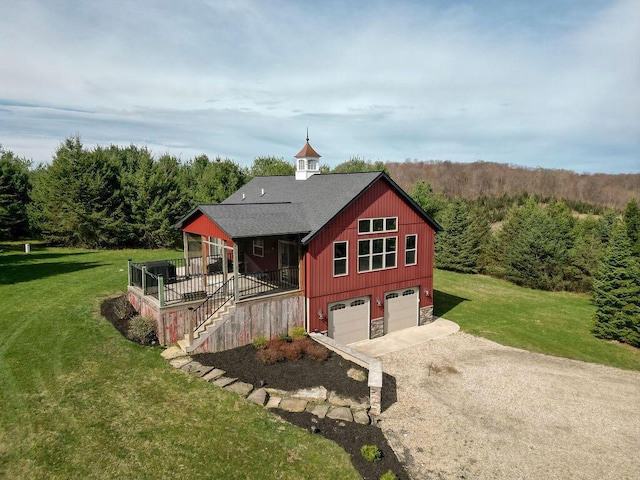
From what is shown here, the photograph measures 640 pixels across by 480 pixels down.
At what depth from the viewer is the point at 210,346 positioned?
14375 millimetres

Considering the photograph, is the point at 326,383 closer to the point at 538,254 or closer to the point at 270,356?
the point at 270,356

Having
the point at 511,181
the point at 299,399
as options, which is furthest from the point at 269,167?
the point at 511,181

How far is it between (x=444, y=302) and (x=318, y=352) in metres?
13.2

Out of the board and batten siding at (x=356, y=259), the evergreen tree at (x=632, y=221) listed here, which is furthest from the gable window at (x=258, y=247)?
the evergreen tree at (x=632, y=221)

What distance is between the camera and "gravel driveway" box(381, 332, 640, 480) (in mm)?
9945

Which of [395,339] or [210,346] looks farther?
[395,339]

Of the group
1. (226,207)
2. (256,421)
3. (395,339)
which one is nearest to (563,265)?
(395,339)

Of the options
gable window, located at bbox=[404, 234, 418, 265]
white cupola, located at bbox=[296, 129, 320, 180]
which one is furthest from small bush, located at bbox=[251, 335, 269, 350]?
white cupola, located at bbox=[296, 129, 320, 180]

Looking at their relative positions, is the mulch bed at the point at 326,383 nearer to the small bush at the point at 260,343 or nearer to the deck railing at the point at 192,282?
the small bush at the point at 260,343

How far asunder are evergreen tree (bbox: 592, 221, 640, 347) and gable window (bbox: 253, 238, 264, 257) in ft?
59.1

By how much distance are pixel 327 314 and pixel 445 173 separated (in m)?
104

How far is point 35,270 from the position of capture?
25.7 metres

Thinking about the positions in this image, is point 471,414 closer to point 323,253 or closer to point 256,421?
point 256,421

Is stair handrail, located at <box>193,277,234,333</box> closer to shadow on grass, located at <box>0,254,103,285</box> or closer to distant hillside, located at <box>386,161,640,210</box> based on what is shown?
shadow on grass, located at <box>0,254,103,285</box>
